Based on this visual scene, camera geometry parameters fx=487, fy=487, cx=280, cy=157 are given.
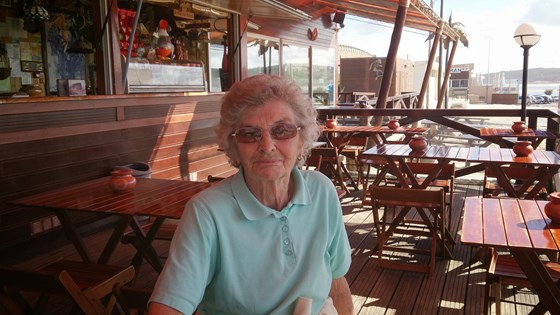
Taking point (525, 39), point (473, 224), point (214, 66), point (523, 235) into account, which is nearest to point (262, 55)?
point (214, 66)

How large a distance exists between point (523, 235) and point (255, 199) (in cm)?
120

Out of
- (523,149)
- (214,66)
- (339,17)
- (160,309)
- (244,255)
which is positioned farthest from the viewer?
(339,17)

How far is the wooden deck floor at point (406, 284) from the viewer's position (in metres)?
2.71

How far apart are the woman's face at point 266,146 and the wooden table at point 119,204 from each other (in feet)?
3.01

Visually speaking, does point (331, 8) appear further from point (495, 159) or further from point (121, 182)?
point (121, 182)

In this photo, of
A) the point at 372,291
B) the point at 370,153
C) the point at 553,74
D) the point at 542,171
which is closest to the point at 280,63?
the point at 370,153

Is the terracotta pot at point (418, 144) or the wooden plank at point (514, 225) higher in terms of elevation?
the terracotta pot at point (418, 144)

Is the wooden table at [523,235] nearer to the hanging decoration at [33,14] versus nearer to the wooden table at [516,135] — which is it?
the wooden table at [516,135]

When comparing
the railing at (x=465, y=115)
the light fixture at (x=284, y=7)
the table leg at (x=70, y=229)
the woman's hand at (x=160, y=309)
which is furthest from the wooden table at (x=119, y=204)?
the railing at (x=465, y=115)

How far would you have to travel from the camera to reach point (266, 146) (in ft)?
4.46

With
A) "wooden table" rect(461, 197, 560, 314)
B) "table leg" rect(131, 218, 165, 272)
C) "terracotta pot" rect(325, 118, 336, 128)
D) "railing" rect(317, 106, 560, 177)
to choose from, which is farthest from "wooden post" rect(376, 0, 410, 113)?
"table leg" rect(131, 218, 165, 272)

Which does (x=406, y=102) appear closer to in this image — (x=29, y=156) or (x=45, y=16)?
(x=45, y=16)

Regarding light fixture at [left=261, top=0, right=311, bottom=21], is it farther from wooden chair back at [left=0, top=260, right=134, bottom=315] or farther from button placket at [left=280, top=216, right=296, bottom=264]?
button placket at [left=280, top=216, right=296, bottom=264]

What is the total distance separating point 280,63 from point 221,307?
7831 millimetres
